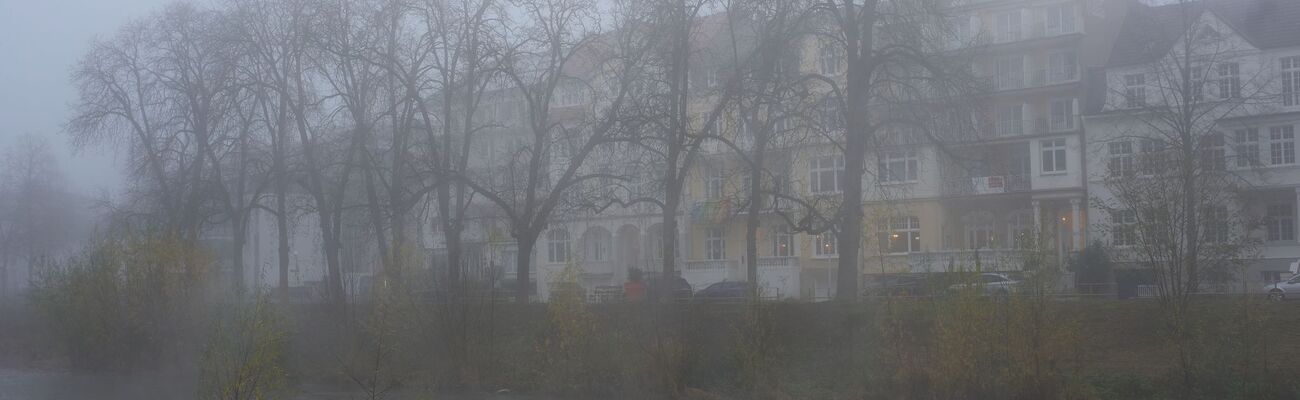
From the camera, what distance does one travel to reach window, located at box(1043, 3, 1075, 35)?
2110 inches

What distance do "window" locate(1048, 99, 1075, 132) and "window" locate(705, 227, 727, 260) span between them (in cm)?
1646

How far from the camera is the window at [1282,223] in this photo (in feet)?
160

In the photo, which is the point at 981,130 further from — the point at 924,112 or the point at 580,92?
the point at 580,92

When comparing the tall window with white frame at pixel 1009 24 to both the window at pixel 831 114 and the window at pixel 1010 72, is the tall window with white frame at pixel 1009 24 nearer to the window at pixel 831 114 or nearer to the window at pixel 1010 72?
the window at pixel 1010 72

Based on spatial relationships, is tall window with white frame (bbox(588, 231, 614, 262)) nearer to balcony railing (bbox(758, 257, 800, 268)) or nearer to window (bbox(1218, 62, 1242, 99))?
balcony railing (bbox(758, 257, 800, 268))

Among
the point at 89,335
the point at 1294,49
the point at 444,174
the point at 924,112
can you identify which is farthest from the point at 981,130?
the point at 89,335

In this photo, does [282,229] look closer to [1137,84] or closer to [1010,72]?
[1010,72]

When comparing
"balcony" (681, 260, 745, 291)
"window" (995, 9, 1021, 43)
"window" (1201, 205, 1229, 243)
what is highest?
"window" (995, 9, 1021, 43)

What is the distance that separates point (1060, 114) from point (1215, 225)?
2917 centimetres

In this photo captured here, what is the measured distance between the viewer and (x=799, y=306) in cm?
2942

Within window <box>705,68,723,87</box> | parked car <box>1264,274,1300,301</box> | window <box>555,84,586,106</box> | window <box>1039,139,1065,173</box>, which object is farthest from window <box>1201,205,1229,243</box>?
window <box>1039,139,1065,173</box>

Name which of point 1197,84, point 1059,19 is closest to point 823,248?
point 1059,19

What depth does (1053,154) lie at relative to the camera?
177 ft

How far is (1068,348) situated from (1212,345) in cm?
268
